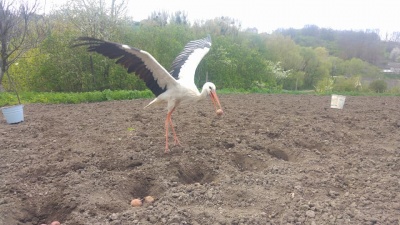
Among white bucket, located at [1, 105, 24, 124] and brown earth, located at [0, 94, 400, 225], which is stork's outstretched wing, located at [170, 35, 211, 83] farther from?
white bucket, located at [1, 105, 24, 124]

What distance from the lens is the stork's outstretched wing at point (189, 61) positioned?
241 inches

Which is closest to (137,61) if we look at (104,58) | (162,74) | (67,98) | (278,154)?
(162,74)

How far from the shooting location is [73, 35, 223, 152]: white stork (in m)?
4.68

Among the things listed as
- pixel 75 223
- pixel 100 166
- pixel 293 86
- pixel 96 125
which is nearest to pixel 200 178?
pixel 100 166

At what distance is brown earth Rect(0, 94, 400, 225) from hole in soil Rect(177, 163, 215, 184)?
2cm

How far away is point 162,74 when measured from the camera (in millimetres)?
5301

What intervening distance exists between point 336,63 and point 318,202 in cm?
4523

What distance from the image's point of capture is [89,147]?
18.0 ft

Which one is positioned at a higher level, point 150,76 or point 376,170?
point 150,76

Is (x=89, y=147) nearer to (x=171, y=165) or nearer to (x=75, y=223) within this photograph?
(x=171, y=165)

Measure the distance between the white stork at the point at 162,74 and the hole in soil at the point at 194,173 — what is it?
72cm

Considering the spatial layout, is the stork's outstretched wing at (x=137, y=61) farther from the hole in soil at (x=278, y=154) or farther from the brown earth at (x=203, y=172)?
the hole in soil at (x=278, y=154)

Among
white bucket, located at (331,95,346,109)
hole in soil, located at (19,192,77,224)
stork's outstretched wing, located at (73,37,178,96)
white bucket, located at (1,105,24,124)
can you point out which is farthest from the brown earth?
white bucket, located at (331,95,346,109)

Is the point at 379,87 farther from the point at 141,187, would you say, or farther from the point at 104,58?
the point at 141,187
